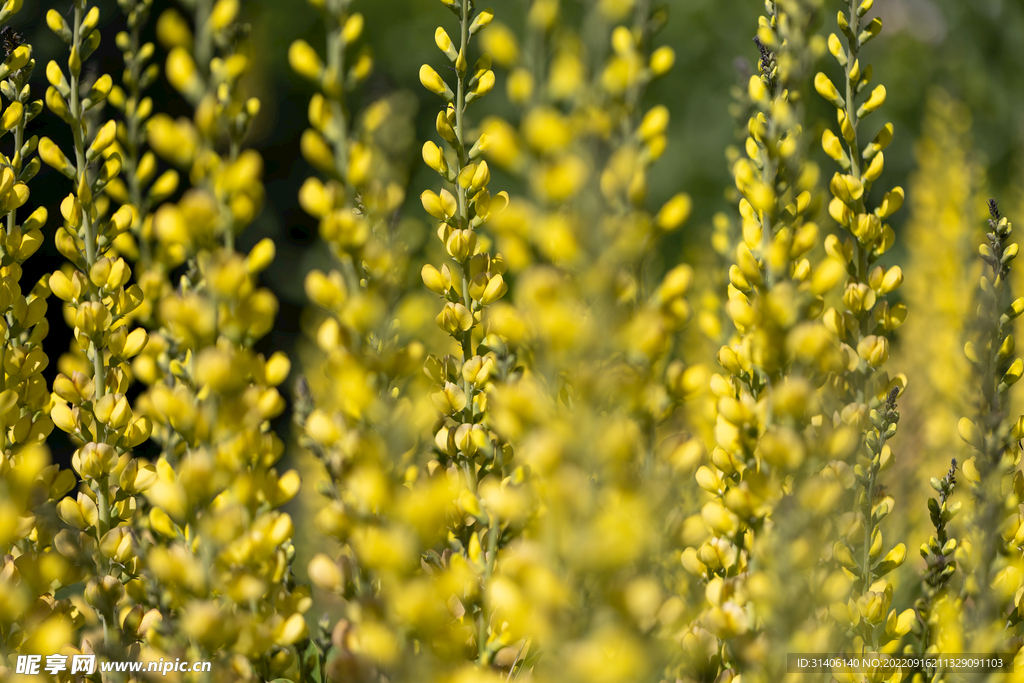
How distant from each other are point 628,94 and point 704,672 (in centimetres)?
56

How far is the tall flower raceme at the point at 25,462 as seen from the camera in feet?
2.10

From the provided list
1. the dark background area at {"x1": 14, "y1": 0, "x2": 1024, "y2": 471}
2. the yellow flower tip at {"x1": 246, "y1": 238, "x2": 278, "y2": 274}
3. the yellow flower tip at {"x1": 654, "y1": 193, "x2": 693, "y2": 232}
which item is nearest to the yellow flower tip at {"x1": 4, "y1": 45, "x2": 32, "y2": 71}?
the yellow flower tip at {"x1": 246, "y1": 238, "x2": 278, "y2": 274}

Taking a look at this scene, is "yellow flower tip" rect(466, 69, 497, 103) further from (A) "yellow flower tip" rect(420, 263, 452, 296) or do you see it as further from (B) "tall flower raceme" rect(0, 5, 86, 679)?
(B) "tall flower raceme" rect(0, 5, 86, 679)

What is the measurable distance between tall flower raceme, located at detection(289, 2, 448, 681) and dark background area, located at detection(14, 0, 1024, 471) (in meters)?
4.11

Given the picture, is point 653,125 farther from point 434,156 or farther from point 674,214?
point 434,156

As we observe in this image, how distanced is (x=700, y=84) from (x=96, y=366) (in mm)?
5001

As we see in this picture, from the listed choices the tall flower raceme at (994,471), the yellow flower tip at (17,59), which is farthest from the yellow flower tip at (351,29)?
the tall flower raceme at (994,471)

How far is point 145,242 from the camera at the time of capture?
904mm

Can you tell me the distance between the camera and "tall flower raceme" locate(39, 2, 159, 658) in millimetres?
750

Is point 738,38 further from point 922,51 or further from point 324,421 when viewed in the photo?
point 324,421

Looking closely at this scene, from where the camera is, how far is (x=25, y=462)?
0.63 metres

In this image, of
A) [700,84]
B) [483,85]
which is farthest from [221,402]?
[700,84]

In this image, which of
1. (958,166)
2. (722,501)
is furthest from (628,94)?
(958,166)

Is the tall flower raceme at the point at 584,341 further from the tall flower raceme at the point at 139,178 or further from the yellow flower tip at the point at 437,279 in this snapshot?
the tall flower raceme at the point at 139,178
